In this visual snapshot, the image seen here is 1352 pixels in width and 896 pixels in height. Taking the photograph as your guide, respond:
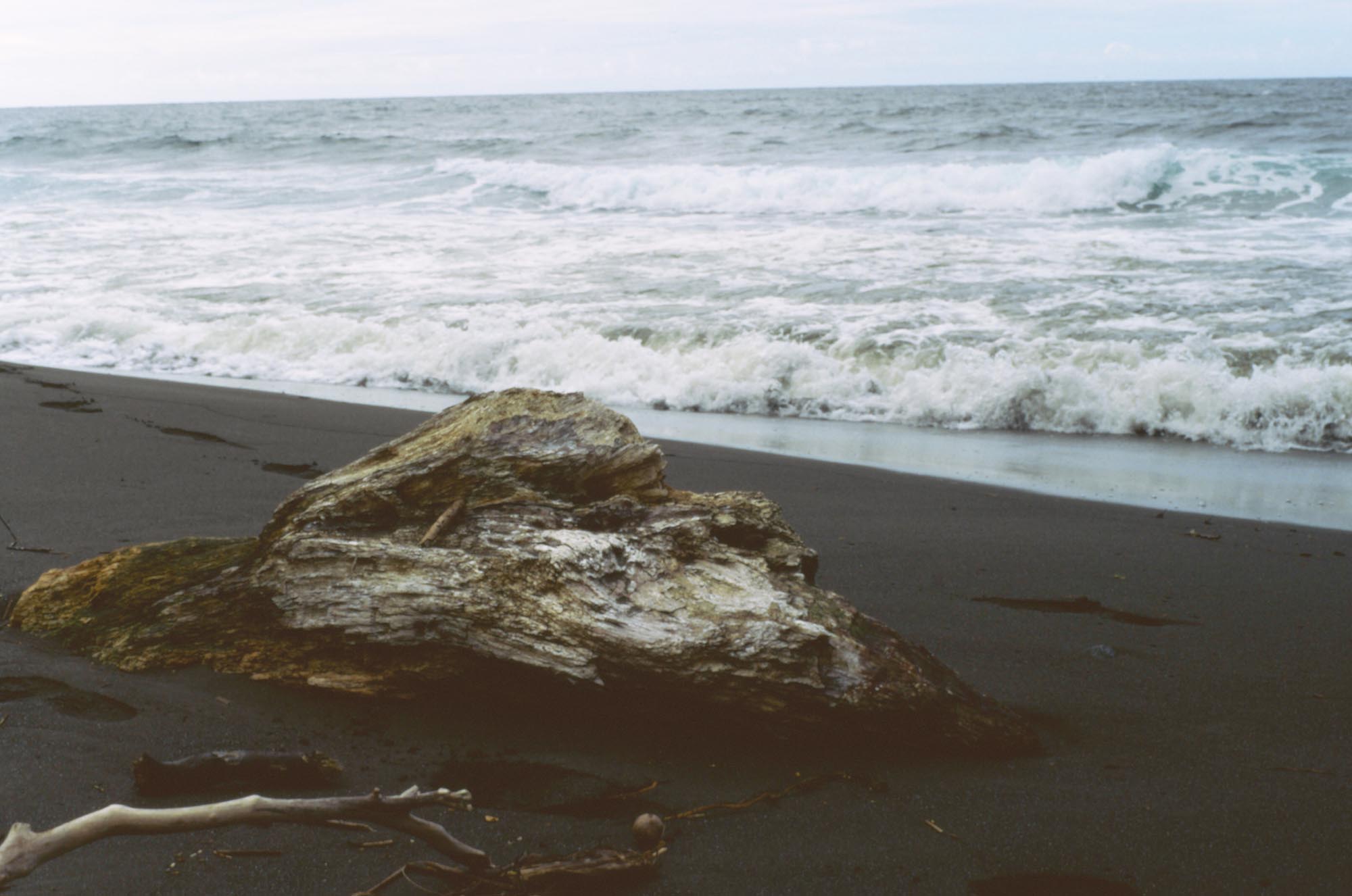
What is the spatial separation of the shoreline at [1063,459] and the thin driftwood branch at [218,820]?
455 centimetres

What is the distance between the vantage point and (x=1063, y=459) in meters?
6.37

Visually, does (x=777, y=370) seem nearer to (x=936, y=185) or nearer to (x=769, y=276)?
(x=769, y=276)

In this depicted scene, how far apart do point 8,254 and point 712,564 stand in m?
14.8

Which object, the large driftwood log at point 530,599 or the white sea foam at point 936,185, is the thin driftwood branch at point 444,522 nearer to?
the large driftwood log at point 530,599

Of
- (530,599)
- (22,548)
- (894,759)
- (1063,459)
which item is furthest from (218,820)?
(1063,459)

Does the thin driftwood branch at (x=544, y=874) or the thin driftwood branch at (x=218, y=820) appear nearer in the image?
the thin driftwood branch at (x=218, y=820)

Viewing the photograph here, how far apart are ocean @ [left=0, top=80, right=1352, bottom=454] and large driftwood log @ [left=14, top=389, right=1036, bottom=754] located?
16.2 feet

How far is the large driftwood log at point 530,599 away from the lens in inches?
95.4

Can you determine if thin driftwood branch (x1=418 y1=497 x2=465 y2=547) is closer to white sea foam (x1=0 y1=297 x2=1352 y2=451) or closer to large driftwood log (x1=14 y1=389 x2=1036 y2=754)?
large driftwood log (x1=14 y1=389 x2=1036 y2=754)

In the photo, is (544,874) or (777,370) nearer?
(544,874)

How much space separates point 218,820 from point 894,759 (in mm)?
1586

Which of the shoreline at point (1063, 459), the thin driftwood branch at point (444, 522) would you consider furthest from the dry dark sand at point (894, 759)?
the shoreline at point (1063, 459)

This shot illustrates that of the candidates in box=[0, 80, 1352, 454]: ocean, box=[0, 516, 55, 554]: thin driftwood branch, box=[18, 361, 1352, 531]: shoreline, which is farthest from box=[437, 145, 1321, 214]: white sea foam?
box=[0, 516, 55, 554]: thin driftwood branch

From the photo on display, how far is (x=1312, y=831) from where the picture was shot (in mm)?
2281
